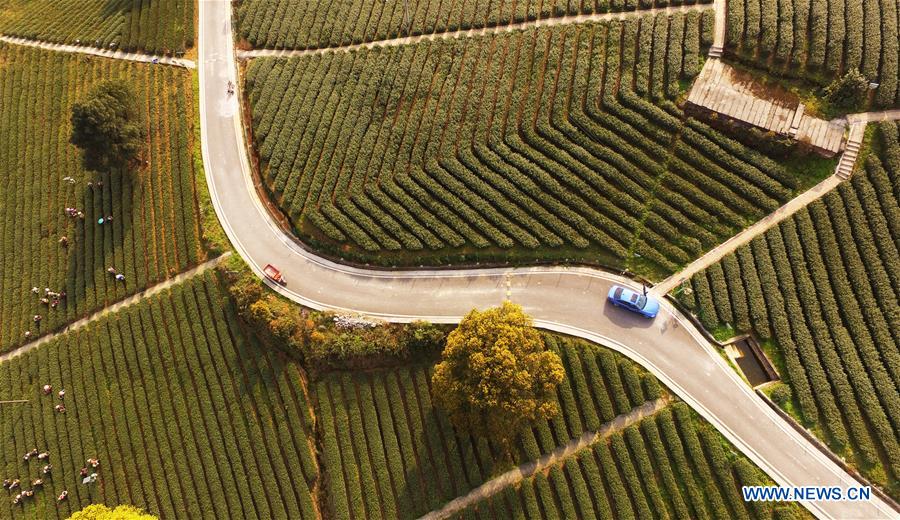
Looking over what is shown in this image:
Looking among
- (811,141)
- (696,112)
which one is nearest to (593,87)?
(696,112)

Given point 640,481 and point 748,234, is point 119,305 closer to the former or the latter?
point 640,481

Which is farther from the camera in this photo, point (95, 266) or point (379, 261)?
point (95, 266)

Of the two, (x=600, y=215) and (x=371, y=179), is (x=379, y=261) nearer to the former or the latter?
(x=371, y=179)

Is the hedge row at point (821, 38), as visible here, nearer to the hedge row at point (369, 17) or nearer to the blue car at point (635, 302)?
the hedge row at point (369, 17)

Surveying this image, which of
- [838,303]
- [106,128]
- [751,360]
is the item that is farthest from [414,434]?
[106,128]

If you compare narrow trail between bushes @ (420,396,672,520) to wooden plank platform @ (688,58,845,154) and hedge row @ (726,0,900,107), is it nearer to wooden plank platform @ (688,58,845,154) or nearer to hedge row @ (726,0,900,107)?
wooden plank platform @ (688,58,845,154)

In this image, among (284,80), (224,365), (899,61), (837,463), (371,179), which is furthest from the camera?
(284,80)

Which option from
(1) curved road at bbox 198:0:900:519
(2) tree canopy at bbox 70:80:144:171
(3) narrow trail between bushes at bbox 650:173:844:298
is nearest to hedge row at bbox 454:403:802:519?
(1) curved road at bbox 198:0:900:519
